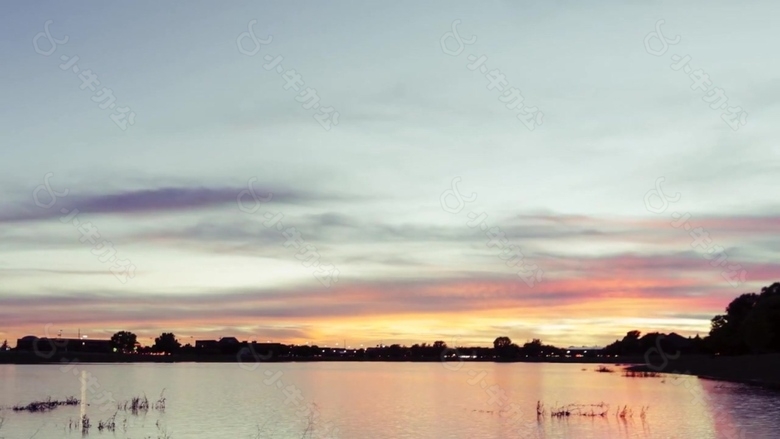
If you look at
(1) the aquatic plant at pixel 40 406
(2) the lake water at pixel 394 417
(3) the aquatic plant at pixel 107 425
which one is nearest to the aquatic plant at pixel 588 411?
(2) the lake water at pixel 394 417

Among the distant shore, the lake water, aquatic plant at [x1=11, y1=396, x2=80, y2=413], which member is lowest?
the lake water

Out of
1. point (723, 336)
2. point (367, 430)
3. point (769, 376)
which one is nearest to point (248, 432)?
point (367, 430)

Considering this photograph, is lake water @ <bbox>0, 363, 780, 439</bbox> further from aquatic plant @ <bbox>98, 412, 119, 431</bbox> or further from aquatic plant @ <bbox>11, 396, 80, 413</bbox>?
aquatic plant @ <bbox>11, 396, 80, 413</bbox>

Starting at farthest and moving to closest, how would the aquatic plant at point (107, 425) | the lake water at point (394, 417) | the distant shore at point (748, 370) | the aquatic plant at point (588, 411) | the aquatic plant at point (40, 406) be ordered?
the distant shore at point (748, 370), the aquatic plant at point (588, 411), the aquatic plant at point (40, 406), the aquatic plant at point (107, 425), the lake water at point (394, 417)

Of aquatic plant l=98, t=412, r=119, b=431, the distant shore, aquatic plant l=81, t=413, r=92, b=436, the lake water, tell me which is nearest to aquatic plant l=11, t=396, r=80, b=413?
the lake water

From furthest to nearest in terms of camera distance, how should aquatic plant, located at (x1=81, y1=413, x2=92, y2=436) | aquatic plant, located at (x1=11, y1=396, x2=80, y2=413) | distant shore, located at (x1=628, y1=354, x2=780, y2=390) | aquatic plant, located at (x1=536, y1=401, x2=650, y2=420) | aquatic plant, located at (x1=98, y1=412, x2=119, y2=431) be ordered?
distant shore, located at (x1=628, y1=354, x2=780, y2=390) → aquatic plant, located at (x1=536, y1=401, x2=650, y2=420) → aquatic plant, located at (x1=11, y1=396, x2=80, y2=413) → aquatic plant, located at (x1=98, y1=412, x2=119, y2=431) → aquatic plant, located at (x1=81, y1=413, x2=92, y2=436)

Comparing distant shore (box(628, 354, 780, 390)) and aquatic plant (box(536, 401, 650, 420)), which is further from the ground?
distant shore (box(628, 354, 780, 390))

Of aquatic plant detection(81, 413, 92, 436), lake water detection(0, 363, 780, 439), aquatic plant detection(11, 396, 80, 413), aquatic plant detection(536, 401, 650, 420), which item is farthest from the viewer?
aquatic plant detection(536, 401, 650, 420)

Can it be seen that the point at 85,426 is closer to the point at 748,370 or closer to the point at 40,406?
the point at 40,406

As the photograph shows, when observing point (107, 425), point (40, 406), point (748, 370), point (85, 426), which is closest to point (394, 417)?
point (107, 425)

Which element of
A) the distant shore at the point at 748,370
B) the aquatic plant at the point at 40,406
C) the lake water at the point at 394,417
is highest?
the distant shore at the point at 748,370

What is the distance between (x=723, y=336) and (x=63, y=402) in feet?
513

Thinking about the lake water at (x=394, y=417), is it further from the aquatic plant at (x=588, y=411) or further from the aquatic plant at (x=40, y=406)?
the aquatic plant at (x=40, y=406)

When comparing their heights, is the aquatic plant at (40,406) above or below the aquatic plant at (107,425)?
above
